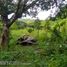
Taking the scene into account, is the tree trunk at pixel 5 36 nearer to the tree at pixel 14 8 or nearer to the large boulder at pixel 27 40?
the tree at pixel 14 8

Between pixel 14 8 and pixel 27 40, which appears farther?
pixel 27 40

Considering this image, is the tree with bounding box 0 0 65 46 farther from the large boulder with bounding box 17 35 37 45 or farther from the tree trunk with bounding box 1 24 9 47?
the large boulder with bounding box 17 35 37 45

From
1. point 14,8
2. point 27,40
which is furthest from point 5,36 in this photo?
point 27,40

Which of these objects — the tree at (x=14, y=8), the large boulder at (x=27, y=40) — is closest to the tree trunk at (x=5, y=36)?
the tree at (x=14, y=8)

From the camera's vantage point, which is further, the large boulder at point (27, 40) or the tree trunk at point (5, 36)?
the large boulder at point (27, 40)

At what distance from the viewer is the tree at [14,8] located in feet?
52.5

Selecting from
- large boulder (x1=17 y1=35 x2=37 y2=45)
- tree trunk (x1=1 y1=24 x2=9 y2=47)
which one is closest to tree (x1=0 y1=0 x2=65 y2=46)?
tree trunk (x1=1 y1=24 x2=9 y2=47)

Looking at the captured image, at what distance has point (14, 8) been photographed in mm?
16672

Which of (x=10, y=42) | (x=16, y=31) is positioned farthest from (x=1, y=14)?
(x=16, y=31)

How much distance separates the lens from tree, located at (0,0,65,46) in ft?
52.5

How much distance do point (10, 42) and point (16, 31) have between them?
22.9ft

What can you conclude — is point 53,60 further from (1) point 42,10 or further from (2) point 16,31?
(2) point 16,31

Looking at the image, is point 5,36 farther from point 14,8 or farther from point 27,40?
point 27,40

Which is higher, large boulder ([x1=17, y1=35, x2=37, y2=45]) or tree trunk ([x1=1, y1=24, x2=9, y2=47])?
tree trunk ([x1=1, y1=24, x2=9, y2=47])
